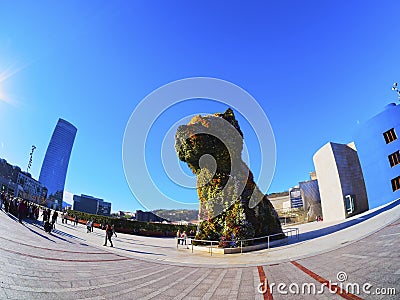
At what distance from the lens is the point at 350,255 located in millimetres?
5141

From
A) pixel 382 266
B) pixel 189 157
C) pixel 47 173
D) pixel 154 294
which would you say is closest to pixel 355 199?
pixel 189 157

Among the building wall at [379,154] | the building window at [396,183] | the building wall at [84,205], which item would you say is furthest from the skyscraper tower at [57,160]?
the building window at [396,183]

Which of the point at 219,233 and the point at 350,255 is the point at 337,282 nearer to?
the point at 350,255

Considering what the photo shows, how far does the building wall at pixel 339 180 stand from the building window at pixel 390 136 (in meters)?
5.18

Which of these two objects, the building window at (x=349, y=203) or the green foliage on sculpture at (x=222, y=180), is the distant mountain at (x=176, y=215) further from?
the building window at (x=349, y=203)

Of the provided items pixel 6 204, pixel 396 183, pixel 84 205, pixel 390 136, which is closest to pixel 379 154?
pixel 390 136

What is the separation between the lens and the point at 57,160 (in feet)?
204

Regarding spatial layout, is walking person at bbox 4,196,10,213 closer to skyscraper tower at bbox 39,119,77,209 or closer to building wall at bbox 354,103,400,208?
skyscraper tower at bbox 39,119,77,209

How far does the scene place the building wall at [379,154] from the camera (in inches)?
725

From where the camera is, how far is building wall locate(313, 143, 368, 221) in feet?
74.5

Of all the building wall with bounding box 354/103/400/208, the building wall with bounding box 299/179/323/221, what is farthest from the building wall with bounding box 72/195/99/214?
the building wall with bounding box 354/103/400/208

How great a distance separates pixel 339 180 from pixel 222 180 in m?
17.7

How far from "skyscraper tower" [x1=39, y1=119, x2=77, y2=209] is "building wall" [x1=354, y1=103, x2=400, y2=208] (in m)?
36.1

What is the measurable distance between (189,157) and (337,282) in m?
10.4
